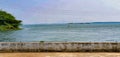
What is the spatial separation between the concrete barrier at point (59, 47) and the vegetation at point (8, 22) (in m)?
69.2

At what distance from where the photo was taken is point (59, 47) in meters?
18.5

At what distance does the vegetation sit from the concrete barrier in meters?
69.2

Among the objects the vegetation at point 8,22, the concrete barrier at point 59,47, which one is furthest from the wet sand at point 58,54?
the vegetation at point 8,22

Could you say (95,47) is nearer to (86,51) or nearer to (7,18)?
(86,51)

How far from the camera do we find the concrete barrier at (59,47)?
18.3 meters

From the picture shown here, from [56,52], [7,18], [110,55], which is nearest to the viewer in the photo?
[110,55]

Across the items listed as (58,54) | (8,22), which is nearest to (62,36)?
(8,22)

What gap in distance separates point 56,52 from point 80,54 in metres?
1.97

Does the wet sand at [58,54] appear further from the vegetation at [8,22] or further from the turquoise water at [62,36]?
the vegetation at [8,22]

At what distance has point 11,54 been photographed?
57.5 ft

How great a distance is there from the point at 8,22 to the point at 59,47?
77216mm

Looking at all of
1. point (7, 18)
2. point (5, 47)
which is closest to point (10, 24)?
point (7, 18)

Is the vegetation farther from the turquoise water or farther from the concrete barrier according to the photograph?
the concrete barrier

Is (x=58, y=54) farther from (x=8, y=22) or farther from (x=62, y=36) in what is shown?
(x=8, y=22)
